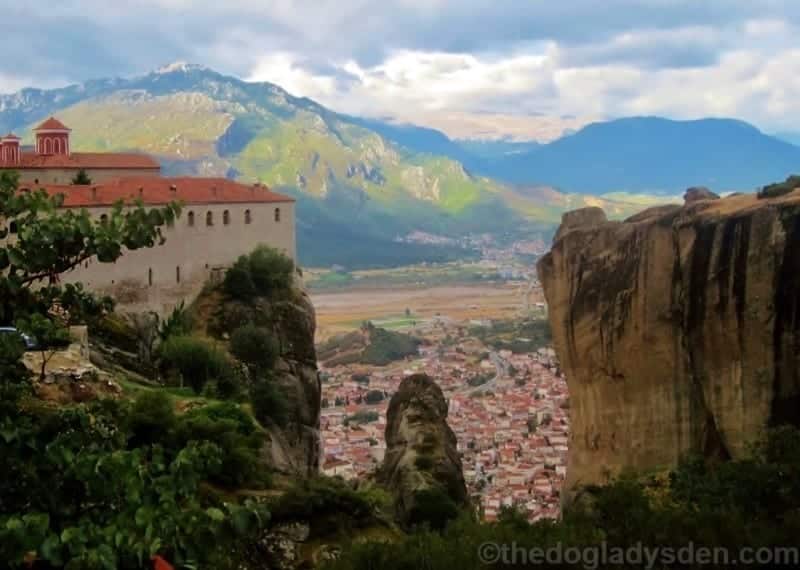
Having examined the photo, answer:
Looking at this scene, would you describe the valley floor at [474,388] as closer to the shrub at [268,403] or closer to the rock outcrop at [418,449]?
the rock outcrop at [418,449]

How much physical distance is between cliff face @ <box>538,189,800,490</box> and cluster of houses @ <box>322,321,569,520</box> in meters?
5.89

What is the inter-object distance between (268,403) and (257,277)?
7122 millimetres

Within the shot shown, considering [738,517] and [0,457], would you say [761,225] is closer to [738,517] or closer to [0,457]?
[738,517]

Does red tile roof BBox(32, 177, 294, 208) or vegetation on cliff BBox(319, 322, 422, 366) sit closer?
red tile roof BBox(32, 177, 294, 208)

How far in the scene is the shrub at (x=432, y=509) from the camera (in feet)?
89.4

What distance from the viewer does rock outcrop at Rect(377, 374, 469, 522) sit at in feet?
96.7

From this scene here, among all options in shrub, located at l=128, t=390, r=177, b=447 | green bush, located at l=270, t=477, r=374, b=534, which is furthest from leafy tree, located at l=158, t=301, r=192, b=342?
green bush, located at l=270, t=477, r=374, b=534

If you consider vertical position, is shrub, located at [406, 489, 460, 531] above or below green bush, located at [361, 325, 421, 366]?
above

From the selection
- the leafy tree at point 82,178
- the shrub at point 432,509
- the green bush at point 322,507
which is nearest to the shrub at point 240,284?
the leafy tree at point 82,178

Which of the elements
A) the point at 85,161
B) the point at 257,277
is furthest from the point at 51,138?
the point at 257,277

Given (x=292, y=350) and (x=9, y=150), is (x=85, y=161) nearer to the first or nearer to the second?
(x=9, y=150)

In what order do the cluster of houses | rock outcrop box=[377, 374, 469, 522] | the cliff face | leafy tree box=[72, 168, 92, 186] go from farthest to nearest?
1. the cluster of houses
2. leafy tree box=[72, 168, 92, 186]
3. rock outcrop box=[377, 374, 469, 522]
4. the cliff face

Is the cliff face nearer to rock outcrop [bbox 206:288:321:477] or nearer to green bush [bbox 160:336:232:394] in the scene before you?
green bush [bbox 160:336:232:394]

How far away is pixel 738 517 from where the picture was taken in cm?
1315
